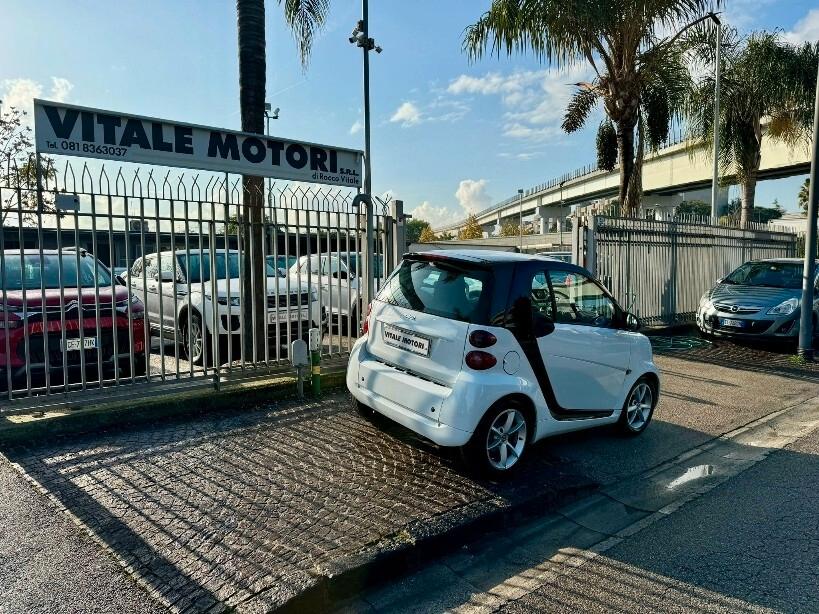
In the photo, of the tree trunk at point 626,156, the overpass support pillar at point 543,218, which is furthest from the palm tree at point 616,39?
the overpass support pillar at point 543,218

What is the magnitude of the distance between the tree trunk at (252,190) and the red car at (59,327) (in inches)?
45.8

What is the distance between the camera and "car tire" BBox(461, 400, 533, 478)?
428 centimetres

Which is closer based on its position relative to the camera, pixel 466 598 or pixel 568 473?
pixel 466 598

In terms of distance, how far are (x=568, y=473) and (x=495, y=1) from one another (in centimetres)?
1114

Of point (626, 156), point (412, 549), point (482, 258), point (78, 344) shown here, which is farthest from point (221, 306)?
point (626, 156)

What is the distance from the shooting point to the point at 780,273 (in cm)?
1156

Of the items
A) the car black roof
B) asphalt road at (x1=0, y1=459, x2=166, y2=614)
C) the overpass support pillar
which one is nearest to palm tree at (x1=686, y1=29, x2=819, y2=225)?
the car black roof

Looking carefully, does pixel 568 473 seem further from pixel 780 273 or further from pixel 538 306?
pixel 780 273

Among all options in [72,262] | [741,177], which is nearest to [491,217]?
[741,177]

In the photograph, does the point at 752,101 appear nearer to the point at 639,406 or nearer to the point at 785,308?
the point at 785,308

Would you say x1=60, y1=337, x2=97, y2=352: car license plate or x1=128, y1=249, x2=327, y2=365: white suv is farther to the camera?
x1=128, y1=249, x2=327, y2=365: white suv

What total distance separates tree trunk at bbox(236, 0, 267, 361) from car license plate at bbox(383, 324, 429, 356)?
199 centimetres

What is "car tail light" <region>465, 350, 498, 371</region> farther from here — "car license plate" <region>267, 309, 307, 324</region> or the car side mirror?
"car license plate" <region>267, 309, 307, 324</region>

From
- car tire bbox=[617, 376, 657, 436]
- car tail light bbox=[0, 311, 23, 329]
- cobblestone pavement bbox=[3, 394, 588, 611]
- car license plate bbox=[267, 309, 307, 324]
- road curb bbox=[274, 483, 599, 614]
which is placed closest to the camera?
road curb bbox=[274, 483, 599, 614]
